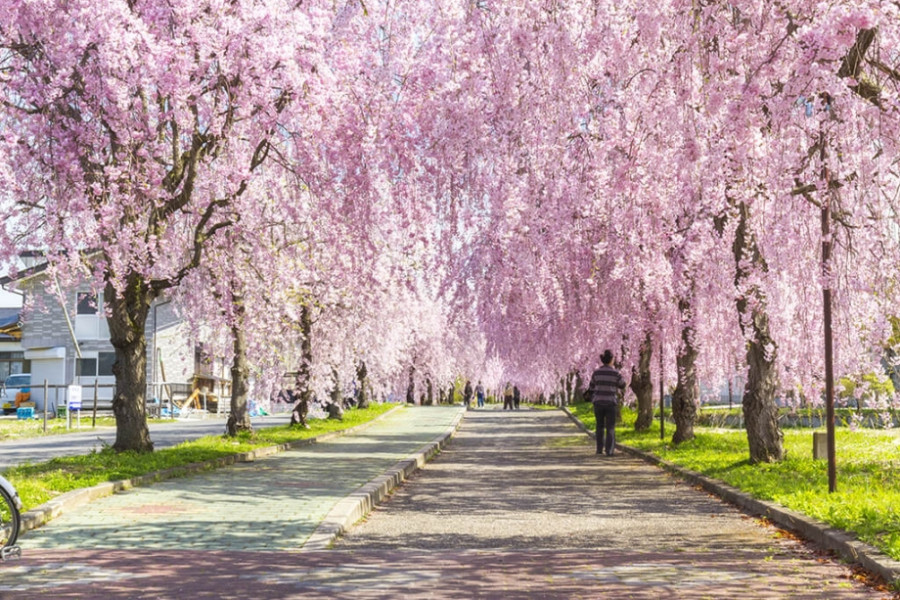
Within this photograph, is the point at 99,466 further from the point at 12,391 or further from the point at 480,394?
the point at 480,394

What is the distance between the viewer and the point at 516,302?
78.1ft

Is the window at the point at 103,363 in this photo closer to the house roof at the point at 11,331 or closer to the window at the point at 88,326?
the window at the point at 88,326

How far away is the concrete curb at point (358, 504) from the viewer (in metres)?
10.3

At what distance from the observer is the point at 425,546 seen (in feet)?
33.9

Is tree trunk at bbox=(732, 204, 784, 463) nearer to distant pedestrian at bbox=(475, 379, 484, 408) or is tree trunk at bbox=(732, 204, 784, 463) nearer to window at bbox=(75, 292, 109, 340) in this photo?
window at bbox=(75, 292, 109, 340)

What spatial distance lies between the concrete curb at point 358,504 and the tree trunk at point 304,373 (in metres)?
12.5

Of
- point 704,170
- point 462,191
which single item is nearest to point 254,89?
point 462,191

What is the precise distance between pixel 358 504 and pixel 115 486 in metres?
3.85

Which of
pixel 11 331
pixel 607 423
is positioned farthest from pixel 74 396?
pixel 11 331

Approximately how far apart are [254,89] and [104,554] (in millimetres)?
7453

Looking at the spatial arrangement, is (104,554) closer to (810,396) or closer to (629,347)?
(810,396)

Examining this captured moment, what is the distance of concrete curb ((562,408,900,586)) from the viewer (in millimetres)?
8125

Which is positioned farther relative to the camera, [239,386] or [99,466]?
[239,386]

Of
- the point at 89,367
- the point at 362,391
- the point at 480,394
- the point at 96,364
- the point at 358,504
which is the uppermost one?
the point at 96,364
